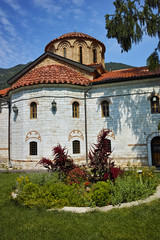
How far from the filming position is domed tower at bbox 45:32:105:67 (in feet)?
60.2

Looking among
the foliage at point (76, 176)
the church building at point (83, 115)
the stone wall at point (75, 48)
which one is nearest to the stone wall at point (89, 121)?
the church building at point (83, 115)

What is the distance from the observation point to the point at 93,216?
524cm

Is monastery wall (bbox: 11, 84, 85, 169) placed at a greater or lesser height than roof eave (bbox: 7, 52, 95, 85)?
lesser

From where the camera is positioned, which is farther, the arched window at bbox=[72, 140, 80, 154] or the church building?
the arched window at bbox=[72, 140, 80, 154]

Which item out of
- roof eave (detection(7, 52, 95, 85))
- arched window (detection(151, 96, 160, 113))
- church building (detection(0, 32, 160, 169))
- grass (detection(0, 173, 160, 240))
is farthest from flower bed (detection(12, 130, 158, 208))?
roof eave (detection(7, 52, 95, 85))

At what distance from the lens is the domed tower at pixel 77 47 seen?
60.2 ft

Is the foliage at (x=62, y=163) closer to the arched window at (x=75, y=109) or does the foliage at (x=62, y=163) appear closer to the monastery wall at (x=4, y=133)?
the arched window at (x=75, y=109)

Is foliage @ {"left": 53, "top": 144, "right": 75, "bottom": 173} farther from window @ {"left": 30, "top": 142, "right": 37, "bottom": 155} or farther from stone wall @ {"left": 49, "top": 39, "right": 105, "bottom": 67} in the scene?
stone wall @ {"left": 49, "top": 39, "right": 105, "bottom": 67}

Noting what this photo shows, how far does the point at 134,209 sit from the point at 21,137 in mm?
10279

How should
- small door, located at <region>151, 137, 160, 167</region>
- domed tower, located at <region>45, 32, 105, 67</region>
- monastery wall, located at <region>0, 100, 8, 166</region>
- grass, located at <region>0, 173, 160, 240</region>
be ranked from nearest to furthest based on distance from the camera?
1. grass, located at <region>0, 173, 160, 240</region>
2. small door, located at <region>151, 137, 160, 167</region>
3. monastery wall, located at <region>0, 100, 8, 166</region>
4. domed tower, located at <region>45, 32, 105, 67</region>

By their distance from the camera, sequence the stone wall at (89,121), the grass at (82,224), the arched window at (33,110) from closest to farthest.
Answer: the grass at (82,224)
the stone wall at (89,121)
the arched window at (33,110)

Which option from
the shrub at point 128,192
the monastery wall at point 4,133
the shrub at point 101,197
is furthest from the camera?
the monastery wall at point 4,133

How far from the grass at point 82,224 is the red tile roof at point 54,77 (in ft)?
30.9

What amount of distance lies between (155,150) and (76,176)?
7405 mm
